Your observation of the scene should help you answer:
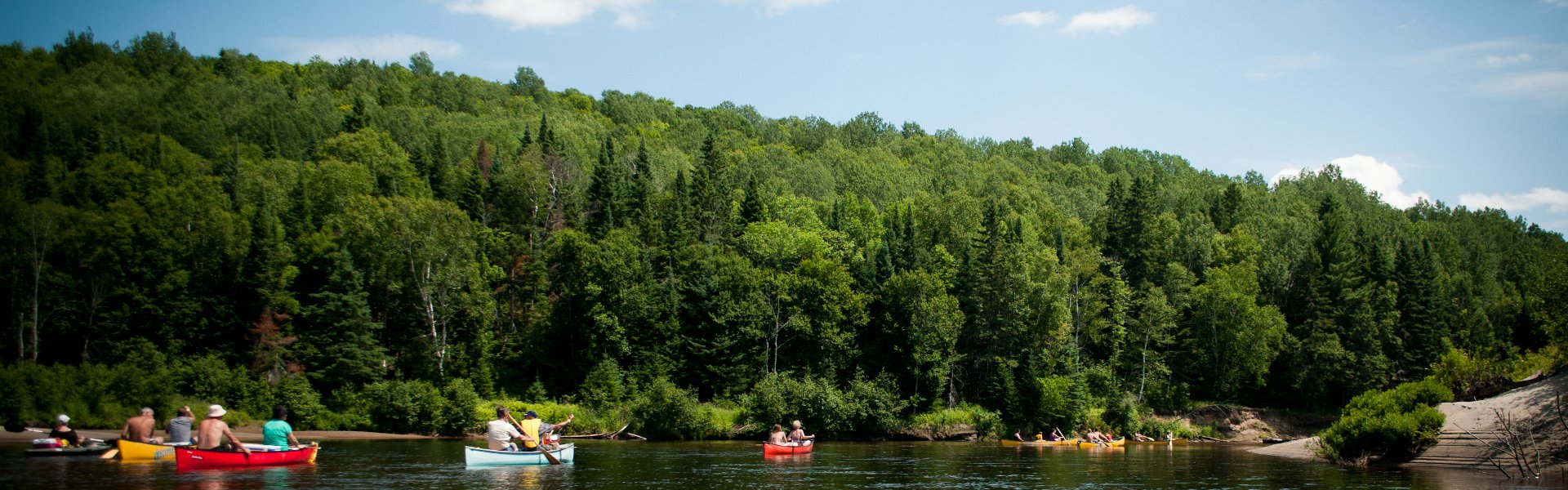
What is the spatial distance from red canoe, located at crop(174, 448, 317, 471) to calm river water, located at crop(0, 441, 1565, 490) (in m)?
0.52

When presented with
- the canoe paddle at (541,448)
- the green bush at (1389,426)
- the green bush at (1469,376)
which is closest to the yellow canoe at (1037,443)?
the green bush at (1389,426)

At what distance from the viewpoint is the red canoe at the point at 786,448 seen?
164ft

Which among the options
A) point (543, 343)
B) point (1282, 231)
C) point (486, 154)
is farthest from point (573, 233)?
point (1282, 231)

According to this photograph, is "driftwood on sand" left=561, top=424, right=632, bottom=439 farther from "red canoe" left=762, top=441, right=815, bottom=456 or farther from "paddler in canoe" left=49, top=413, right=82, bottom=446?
"paddler in canoe" left=49, top=413, right=82, bottom=446

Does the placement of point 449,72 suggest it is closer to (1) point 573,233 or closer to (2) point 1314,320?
(1) point 573,233

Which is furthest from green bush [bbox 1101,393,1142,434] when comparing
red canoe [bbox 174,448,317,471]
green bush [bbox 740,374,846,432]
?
red canoe [bbox 174,448,317,471]

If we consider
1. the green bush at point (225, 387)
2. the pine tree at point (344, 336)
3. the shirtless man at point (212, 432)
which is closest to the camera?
the shirtless man at point (212, 432)

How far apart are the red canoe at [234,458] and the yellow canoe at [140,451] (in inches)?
23.5

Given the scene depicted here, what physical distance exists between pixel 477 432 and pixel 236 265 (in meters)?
23.2

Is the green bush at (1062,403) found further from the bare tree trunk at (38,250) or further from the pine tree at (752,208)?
the bare tree trunk at (38,250)

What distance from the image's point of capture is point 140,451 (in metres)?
38.8

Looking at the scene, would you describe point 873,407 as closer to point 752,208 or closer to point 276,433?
point 752,208

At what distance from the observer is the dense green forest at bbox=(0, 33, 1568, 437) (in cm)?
7138

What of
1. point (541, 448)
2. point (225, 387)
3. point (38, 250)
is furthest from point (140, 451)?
point (38, 250)
